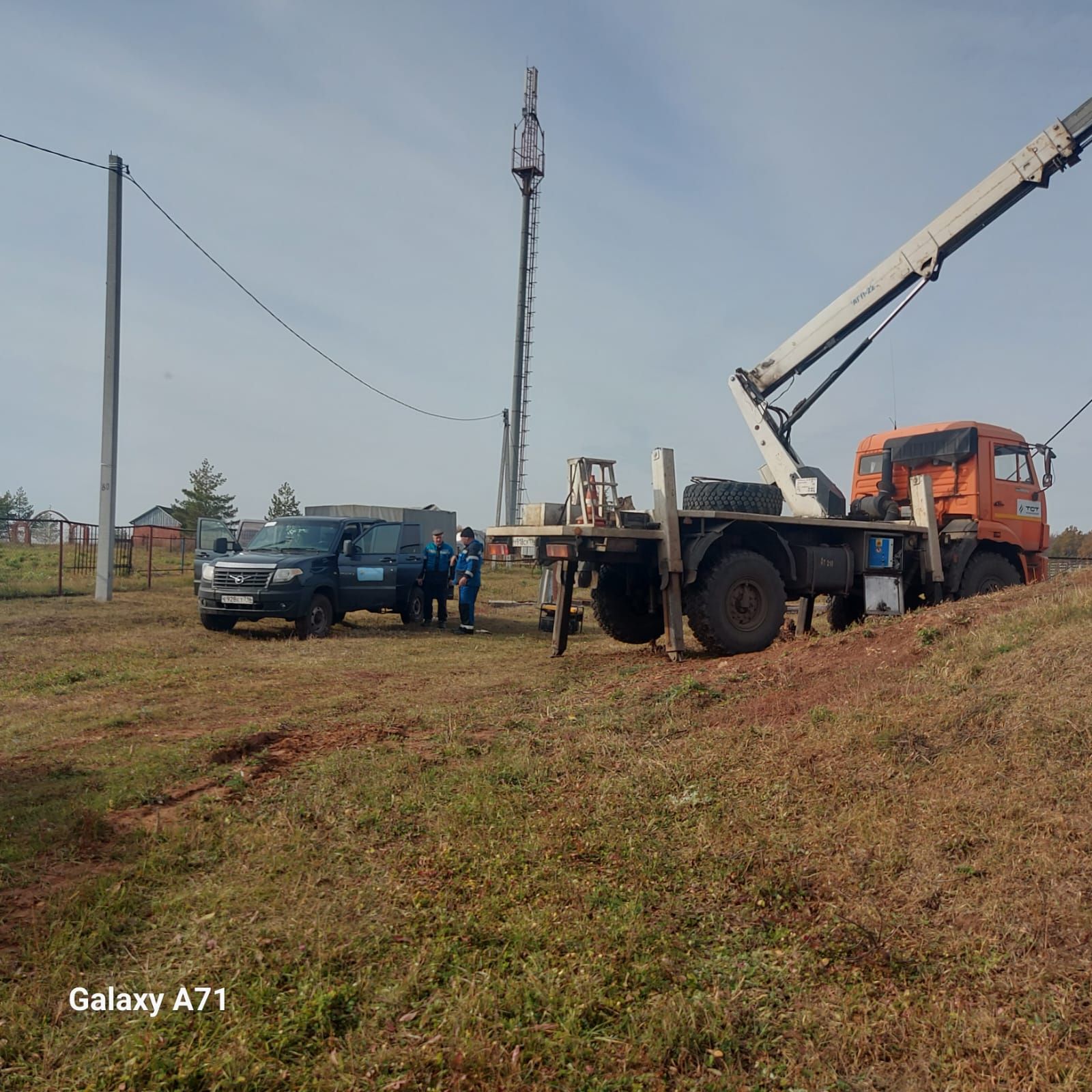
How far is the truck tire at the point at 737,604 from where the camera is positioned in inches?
371

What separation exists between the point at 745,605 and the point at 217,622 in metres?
7.61

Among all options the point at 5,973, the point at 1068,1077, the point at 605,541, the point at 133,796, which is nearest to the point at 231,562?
the point at 605,541

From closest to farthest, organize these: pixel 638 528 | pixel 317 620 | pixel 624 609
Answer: pixel 638 528 < pixel 624 609 < pixel 317 620

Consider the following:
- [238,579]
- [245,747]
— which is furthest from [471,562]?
[245,747]

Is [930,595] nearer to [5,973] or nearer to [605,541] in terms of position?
[605,541]

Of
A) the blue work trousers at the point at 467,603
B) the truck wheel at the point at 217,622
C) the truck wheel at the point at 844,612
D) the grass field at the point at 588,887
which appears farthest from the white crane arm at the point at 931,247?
the truck wheel at the point at 217,622

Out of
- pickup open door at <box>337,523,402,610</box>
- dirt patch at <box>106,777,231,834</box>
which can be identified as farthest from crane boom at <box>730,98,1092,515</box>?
dirt patch at <box>106,777,231,834</box>

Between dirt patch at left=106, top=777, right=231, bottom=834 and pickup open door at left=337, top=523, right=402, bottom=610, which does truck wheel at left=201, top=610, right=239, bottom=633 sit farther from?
dirt patch at left=106, top=777, right=231, bottom=834

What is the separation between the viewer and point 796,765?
4.97 metres

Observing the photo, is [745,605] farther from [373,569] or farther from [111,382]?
[111,382]

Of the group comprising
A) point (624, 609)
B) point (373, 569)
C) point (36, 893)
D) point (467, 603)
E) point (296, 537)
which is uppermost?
point (296, 537)

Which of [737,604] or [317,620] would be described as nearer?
[737,604]

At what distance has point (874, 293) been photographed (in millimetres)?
12703

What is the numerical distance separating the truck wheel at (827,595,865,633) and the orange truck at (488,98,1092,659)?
0.03 metres
